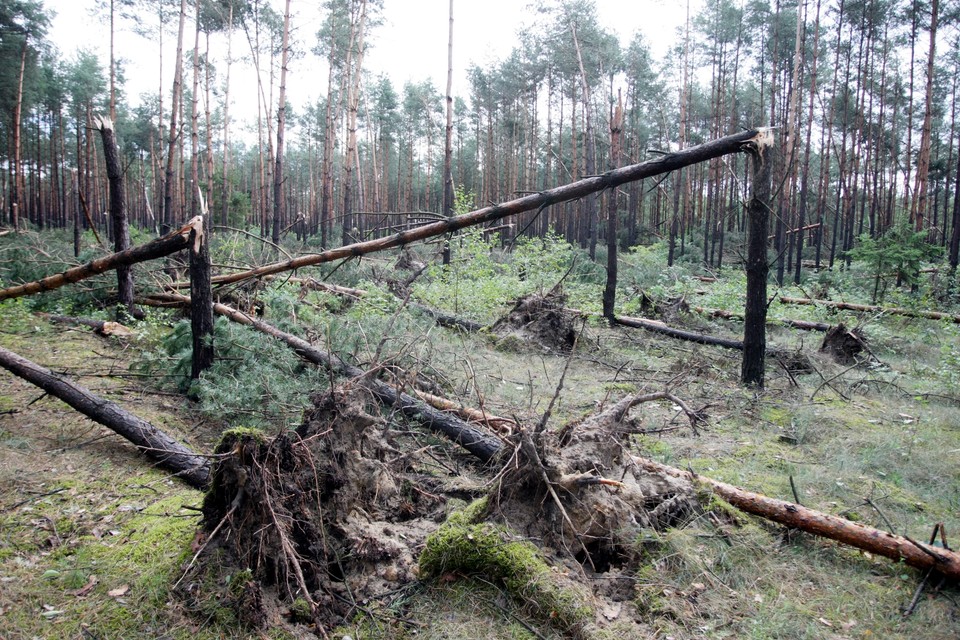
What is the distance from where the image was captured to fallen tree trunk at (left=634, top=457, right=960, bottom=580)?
3.00 m

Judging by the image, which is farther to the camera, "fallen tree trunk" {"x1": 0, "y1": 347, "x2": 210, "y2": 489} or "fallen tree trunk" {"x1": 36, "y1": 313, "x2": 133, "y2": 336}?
"fallen tree trunk" {"x1": 36, "y1": 313, "x2": 133, "y2": 336}

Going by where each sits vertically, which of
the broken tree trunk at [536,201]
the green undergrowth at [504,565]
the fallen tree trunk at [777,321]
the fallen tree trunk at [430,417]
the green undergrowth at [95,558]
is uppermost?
the broken tree trunk at [536,201]

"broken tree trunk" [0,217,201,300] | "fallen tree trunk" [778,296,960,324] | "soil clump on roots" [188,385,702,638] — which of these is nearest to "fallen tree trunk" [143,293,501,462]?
"soil clump on roots" [188,385,702,638]

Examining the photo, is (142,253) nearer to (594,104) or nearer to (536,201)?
(536,201)

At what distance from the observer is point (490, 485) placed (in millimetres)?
3395

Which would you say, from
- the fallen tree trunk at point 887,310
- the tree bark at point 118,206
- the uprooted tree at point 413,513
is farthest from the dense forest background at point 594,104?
the uprooted tree at point 413,513

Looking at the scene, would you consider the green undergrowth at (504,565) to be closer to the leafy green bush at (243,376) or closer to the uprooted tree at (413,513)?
the uprooted tree at (413,513)

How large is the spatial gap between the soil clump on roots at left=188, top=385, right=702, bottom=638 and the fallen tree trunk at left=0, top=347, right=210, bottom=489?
124cm

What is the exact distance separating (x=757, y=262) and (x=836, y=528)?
410 cm

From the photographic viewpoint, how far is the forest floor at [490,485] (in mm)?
2656

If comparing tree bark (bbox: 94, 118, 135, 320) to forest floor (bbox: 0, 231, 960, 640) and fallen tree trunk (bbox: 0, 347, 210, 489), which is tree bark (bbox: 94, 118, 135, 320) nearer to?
forest floor (bbox: 0, 231, 960, 640)

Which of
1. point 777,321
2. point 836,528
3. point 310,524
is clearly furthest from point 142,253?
point 777,321

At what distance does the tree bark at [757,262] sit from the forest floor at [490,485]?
0.42 m

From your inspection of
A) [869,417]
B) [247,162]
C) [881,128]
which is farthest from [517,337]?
[247,162]
